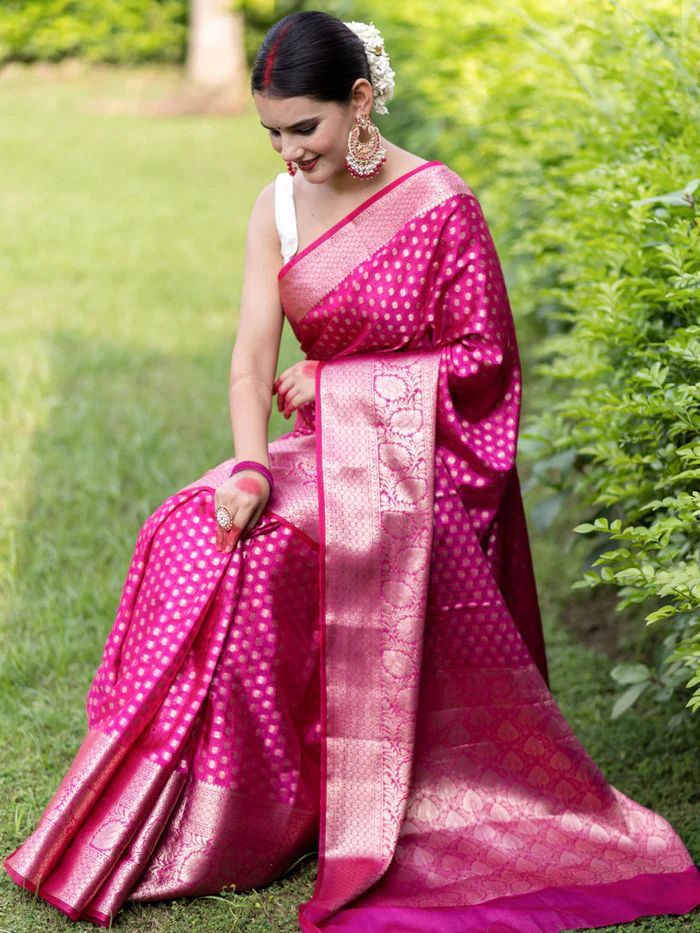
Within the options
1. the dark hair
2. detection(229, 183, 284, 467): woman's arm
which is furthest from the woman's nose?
detection(229, 183, 284, 467): woman's arm

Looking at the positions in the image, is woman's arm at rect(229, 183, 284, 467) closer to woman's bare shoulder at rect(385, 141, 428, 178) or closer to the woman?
the woman

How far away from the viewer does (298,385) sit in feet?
8.88

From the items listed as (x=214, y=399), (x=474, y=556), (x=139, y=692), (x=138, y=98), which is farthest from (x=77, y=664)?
(x=138, y=98)

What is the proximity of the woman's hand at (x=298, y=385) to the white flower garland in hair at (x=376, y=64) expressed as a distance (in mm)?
538

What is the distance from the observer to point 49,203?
376 inches

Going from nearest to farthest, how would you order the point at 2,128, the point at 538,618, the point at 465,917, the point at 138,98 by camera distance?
the point at 465,917, the point at 538,618, the point at 2,128, the point at 138,98

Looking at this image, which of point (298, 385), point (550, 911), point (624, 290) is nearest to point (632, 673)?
point (550, 911)

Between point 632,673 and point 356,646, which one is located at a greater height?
point 356,646

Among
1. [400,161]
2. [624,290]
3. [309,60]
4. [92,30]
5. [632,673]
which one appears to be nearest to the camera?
[309,60]

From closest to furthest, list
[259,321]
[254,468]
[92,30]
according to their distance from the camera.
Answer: [254,468], [259,321], [92,30]

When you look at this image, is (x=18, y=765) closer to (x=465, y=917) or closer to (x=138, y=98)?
(x=465, y=917)

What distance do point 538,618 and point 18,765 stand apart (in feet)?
4.17

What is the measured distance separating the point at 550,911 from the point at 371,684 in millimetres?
550

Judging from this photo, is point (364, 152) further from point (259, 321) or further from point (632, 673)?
point (632, 673)
